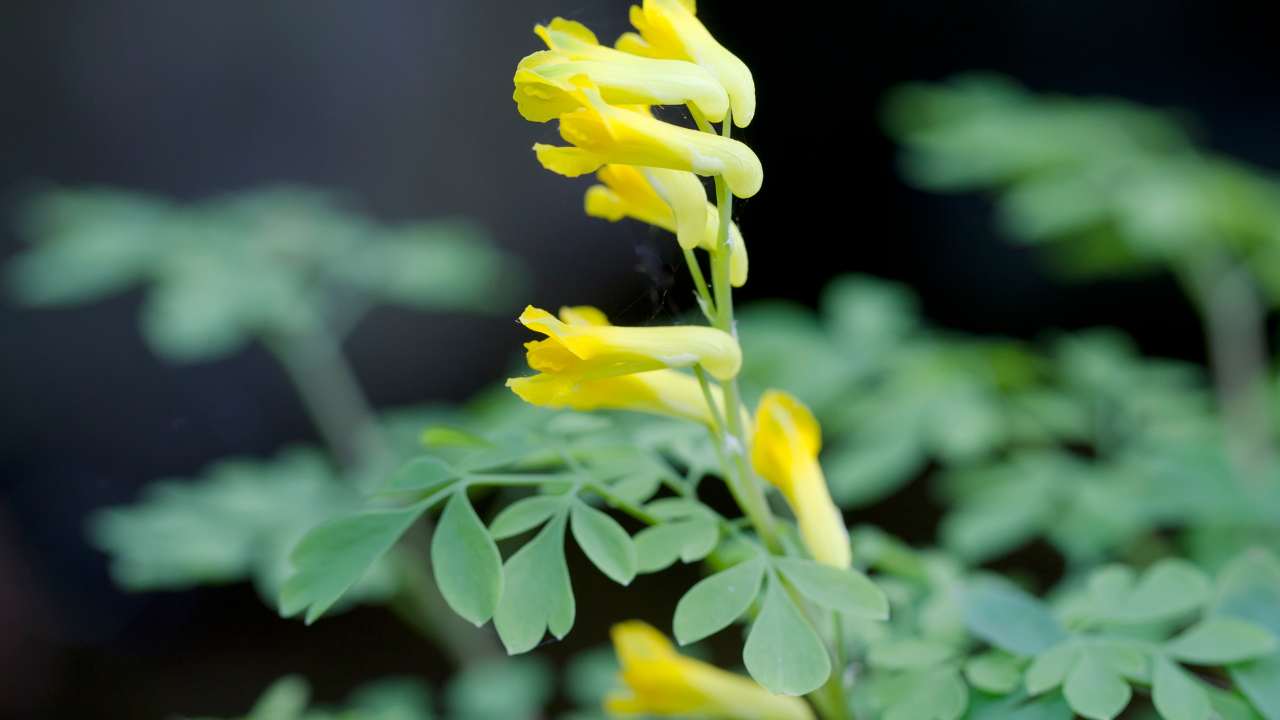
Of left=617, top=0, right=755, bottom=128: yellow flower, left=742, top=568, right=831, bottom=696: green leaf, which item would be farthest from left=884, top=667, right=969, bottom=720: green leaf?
left=617, top=0, right=755, bottom=128: yellow flower

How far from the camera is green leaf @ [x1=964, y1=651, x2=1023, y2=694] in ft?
2.43

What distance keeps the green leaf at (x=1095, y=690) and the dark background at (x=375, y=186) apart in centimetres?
222

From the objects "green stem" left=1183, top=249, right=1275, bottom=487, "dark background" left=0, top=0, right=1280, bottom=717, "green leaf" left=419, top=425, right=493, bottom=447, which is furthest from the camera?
"dark background" left=0, top=0, right=1280, bottom=717

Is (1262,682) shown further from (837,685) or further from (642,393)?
(642,393)

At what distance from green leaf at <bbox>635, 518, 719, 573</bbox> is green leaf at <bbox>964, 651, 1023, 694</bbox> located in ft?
0.71

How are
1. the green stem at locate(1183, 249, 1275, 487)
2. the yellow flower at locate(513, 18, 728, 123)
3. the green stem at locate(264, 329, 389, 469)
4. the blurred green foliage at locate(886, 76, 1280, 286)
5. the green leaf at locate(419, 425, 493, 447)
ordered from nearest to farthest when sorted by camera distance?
the yellow flower at locate(513, 18, 728, 123), the green leaf at locate(419, 425, 493, 447), the blurred green foliage at locate(886, 76, 1280, 286), the green stem at locate(1183, 249, 1275, 487), the green stem at locate(264, 329, 389, 469)

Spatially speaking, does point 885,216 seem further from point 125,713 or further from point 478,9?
point 125,713

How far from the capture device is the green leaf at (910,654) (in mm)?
760

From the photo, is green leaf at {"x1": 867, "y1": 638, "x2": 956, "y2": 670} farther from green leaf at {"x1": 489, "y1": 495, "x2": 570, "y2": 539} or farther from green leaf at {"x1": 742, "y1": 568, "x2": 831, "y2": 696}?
green leaf at {"x1": 489, "y1": 495, "x2": 570, "y2": 539}

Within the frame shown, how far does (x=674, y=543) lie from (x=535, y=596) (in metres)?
0.12

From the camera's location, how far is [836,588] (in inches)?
26.9

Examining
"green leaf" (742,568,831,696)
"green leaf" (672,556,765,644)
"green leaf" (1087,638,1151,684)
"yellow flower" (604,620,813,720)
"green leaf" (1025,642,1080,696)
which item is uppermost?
"green leaf" (672,556,765,644)

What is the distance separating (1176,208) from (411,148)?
292cm

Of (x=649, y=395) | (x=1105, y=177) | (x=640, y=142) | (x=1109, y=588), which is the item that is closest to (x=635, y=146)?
(x=640, y=142)
